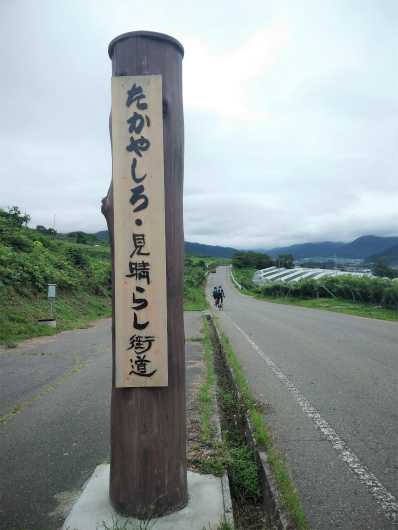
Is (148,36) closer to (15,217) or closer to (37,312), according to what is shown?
(37,312)

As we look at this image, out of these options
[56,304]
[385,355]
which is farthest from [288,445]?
[56,304]

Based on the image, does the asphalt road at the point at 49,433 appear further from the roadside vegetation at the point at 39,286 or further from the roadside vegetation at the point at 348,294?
the roadside vegetation at the point at 348,294

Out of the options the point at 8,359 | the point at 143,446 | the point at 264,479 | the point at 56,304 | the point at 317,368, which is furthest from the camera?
the point at 56,304

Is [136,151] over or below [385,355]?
over

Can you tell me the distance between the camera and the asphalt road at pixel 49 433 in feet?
9.54

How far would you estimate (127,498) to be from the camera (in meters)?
2.62

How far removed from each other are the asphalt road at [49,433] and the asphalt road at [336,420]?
1836 mm

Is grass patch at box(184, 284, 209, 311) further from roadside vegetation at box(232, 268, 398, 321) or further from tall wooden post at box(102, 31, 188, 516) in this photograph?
tall wooden post at box(102, 31, 188, 516)

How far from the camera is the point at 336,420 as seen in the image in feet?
14.7

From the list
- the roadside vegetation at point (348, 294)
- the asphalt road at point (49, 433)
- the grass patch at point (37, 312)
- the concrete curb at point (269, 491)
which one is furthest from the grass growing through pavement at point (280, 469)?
the roadside vegetation at point (348, 294)

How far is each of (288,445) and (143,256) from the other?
8.29 ft

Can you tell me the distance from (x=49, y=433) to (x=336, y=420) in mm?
3157

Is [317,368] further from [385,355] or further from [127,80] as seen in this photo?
[127,80]

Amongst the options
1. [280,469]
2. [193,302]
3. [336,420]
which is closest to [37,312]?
[336,420]
